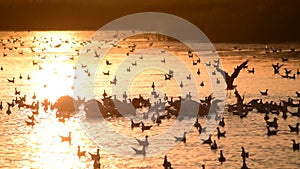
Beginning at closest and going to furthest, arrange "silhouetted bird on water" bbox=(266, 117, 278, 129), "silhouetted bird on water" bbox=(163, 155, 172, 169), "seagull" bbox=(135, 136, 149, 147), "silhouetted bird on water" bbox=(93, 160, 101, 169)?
1. "silhouetted bird on water" bbox=(163, 155, 172, 169)
2. "silhouetted bird on water" bbox=(93, 160, 101, 169)
3. "seagull" bbox=(135, 136, 149, 147)
4. "silhouetted bird on water" bbox=(266, 117, 278, 129)

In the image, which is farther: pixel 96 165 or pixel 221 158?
pixel 221 158

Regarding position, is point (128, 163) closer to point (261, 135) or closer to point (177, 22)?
point (261, 135)

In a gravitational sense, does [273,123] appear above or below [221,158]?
above

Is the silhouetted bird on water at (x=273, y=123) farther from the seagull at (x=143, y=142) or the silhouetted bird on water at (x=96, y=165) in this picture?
the silhouetted bird on water at (x=96, y=165)

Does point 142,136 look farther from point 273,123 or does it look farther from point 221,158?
point 221,158

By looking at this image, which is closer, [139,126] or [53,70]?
[139,126]

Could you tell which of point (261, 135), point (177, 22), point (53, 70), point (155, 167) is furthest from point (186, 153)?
point (177, 22)

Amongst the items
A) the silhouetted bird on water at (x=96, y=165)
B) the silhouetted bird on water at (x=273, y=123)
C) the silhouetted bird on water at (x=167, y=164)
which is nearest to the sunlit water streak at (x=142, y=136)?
the silhouetted bird on water at (x=273, y=123)

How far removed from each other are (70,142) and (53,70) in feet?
116

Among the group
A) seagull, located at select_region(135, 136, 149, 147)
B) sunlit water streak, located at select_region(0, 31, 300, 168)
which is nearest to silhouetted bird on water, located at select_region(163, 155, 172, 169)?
sunlit water streak, located at select_region(0, 31, 300, 168)

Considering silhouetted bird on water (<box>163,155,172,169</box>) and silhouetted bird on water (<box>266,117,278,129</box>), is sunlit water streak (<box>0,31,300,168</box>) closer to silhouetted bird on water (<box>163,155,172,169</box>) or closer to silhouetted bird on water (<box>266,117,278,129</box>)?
silhouetted bird on water (<box>266,117,278,129</box>)

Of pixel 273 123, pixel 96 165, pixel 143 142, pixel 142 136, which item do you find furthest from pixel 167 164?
pixel 273 123

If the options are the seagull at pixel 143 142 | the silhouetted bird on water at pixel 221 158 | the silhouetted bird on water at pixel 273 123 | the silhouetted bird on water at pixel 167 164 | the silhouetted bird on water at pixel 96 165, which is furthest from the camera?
the silhouetted bird on water at pixel 273 123

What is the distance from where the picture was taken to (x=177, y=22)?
438 ft
